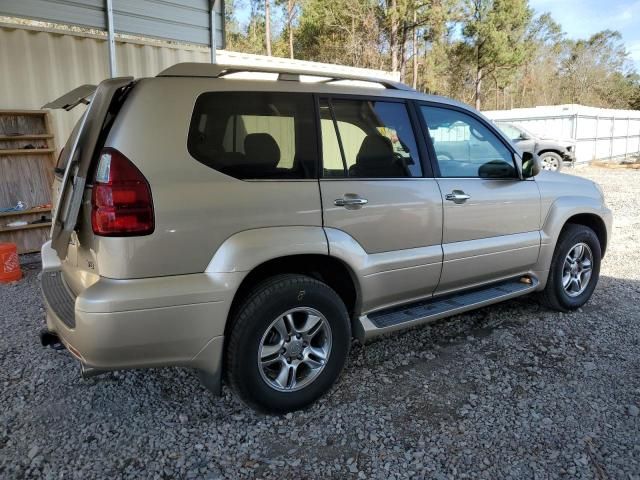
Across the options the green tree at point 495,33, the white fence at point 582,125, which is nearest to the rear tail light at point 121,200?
the white fence at point 582,125

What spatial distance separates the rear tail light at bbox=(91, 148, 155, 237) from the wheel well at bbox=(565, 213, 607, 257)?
147 inches

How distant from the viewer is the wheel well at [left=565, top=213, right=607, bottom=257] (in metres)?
4.54

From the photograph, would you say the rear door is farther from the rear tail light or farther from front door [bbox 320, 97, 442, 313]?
front door [bbox 320, 97, 442, 313]

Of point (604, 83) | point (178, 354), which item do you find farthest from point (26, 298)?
point (604, 83)

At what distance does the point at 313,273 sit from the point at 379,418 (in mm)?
925

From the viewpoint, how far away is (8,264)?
217 inches

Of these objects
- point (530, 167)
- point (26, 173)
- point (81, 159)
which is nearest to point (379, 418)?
point (81, 159)

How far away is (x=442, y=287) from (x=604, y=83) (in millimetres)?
47581

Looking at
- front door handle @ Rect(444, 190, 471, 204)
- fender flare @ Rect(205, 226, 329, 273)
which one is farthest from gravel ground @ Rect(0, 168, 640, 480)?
front door handle @ Rect(444, 190, 471, 204)

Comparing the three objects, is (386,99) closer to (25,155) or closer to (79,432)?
(79,432)

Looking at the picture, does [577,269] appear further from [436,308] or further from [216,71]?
[216,71]

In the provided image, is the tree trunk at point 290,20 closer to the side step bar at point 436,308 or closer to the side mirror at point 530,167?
the side mirror at point 530,167

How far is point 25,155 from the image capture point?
6.43 meters

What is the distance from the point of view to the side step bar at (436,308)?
313cm
